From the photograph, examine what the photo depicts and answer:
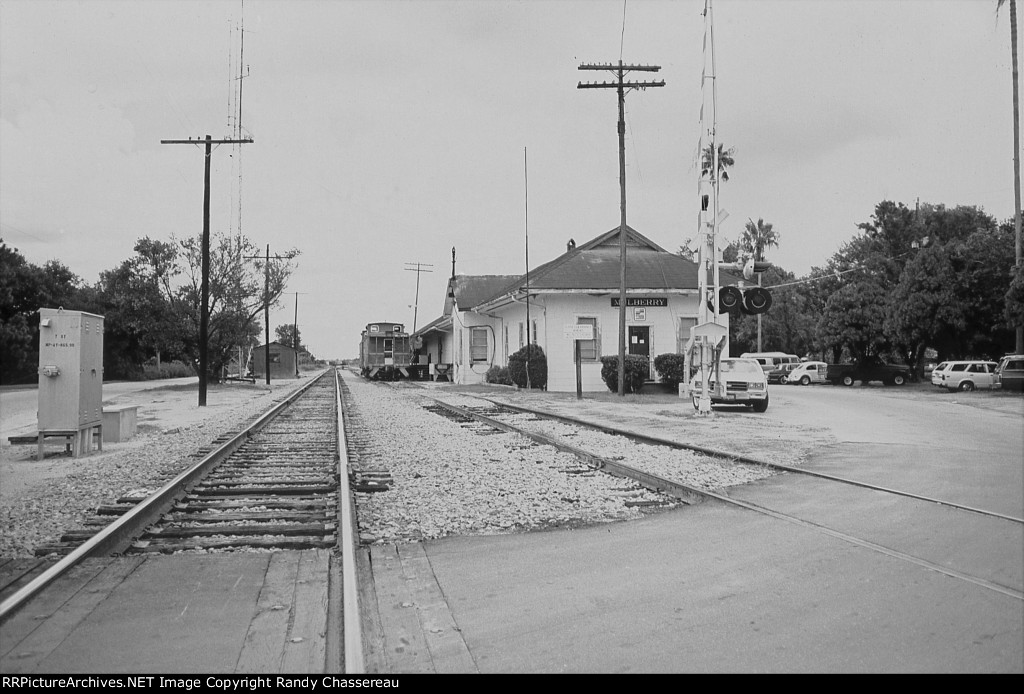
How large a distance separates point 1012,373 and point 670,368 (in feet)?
42.3

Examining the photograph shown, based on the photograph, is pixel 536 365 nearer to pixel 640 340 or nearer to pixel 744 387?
pixel 640 340

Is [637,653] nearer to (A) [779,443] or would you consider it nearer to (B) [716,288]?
(A) [779,443]

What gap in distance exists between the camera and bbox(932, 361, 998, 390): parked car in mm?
35438

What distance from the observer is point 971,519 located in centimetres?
693

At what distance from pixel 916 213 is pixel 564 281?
37.0m

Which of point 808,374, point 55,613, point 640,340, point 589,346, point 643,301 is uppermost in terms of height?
point 643,301

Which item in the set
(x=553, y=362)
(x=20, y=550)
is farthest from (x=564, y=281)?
(x=20, y=550)

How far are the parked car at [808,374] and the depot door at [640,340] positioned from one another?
60.1ft

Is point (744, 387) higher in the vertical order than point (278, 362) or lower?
lower

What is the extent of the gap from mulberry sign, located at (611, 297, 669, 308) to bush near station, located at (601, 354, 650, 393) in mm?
2356

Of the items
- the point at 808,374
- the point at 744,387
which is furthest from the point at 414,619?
the point at 808,374

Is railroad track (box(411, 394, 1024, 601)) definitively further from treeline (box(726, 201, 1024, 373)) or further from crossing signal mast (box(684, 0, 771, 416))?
treeline (box(726, 201, 1024, 373))

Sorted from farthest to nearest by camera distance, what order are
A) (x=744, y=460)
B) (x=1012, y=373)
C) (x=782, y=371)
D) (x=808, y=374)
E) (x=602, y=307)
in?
(x=782, y=371) < (x=808, y=374) < (x=602, y=307) < (x=1012, y=373) < (x=744, y=460)

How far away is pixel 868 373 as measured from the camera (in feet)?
146
